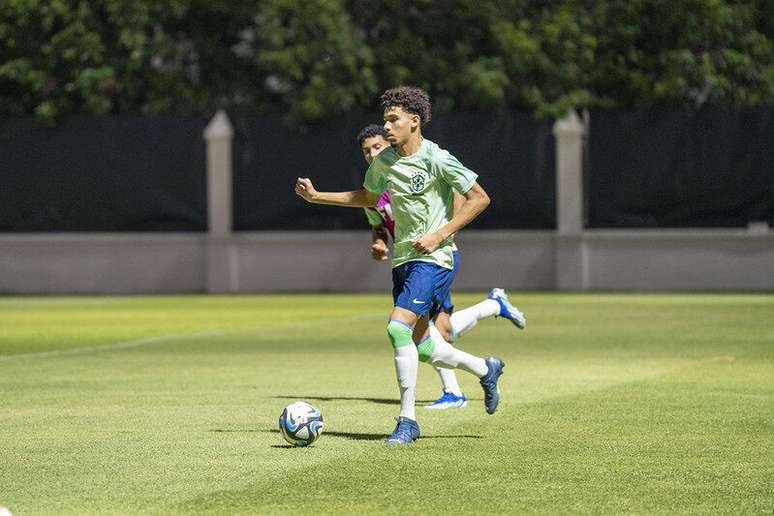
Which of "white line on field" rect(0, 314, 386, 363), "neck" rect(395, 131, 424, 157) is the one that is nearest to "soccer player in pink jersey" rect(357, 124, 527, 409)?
"neck" rect(395, 131, 424, 157)

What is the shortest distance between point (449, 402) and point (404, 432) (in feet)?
7.15

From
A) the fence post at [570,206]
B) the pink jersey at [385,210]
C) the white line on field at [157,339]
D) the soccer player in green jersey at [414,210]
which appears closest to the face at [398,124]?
the soccer player in green jersey at [414,210]

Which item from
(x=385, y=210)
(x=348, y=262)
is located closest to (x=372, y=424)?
(x=385, y=210)

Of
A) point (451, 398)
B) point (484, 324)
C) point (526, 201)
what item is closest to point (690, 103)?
point (526, 201)

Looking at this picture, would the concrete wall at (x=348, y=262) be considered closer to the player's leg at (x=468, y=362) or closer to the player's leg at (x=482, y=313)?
the player's leg at (x=482, y=313)

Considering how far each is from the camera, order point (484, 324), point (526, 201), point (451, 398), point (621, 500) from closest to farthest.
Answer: point (621, 500) < point (451, 398) < point (484, 324) < point (526, 201)

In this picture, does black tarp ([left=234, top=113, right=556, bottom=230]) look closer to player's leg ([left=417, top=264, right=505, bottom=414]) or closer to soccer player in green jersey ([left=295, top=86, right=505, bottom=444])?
player's leg ([left=417, top=264, right=505, bottom=414])

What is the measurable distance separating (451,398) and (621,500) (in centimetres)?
425

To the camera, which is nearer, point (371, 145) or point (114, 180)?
point (371, 145)

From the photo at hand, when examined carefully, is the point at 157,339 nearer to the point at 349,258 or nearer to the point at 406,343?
the point at 406,343

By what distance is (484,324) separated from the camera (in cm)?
2172

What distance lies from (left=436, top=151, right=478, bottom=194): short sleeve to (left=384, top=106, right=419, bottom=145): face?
238 millimetres

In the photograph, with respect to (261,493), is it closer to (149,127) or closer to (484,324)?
(484,324)

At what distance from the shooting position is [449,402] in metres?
11.9
